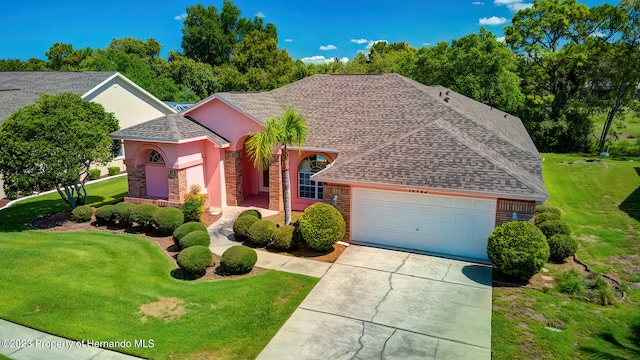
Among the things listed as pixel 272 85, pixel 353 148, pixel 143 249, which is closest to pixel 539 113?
pixel 272 85

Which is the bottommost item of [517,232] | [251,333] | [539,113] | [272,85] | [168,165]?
[251,333]

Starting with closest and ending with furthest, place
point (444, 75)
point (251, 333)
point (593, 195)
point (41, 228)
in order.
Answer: point (251, 333) → point (41, 228) → point (593, 195) → point (444, 75)

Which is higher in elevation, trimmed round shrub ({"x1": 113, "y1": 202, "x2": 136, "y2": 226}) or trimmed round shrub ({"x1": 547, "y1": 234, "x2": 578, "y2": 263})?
trimmed round shrub ({"x1": 113, "y1": 202, "x2": 136, "y2": 226})

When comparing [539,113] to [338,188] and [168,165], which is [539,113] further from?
[168,165]

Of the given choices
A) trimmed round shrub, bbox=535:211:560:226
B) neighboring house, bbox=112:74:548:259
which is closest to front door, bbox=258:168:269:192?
neighboring house, bbox=112:74:548:259

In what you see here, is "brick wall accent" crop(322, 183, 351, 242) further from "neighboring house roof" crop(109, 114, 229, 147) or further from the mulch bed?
"neighboring house roof" crop(109, 114, 229, 147)

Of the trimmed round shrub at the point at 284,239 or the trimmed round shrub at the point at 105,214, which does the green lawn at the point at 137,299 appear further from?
the trimmed round shrub at the point at 105,214
